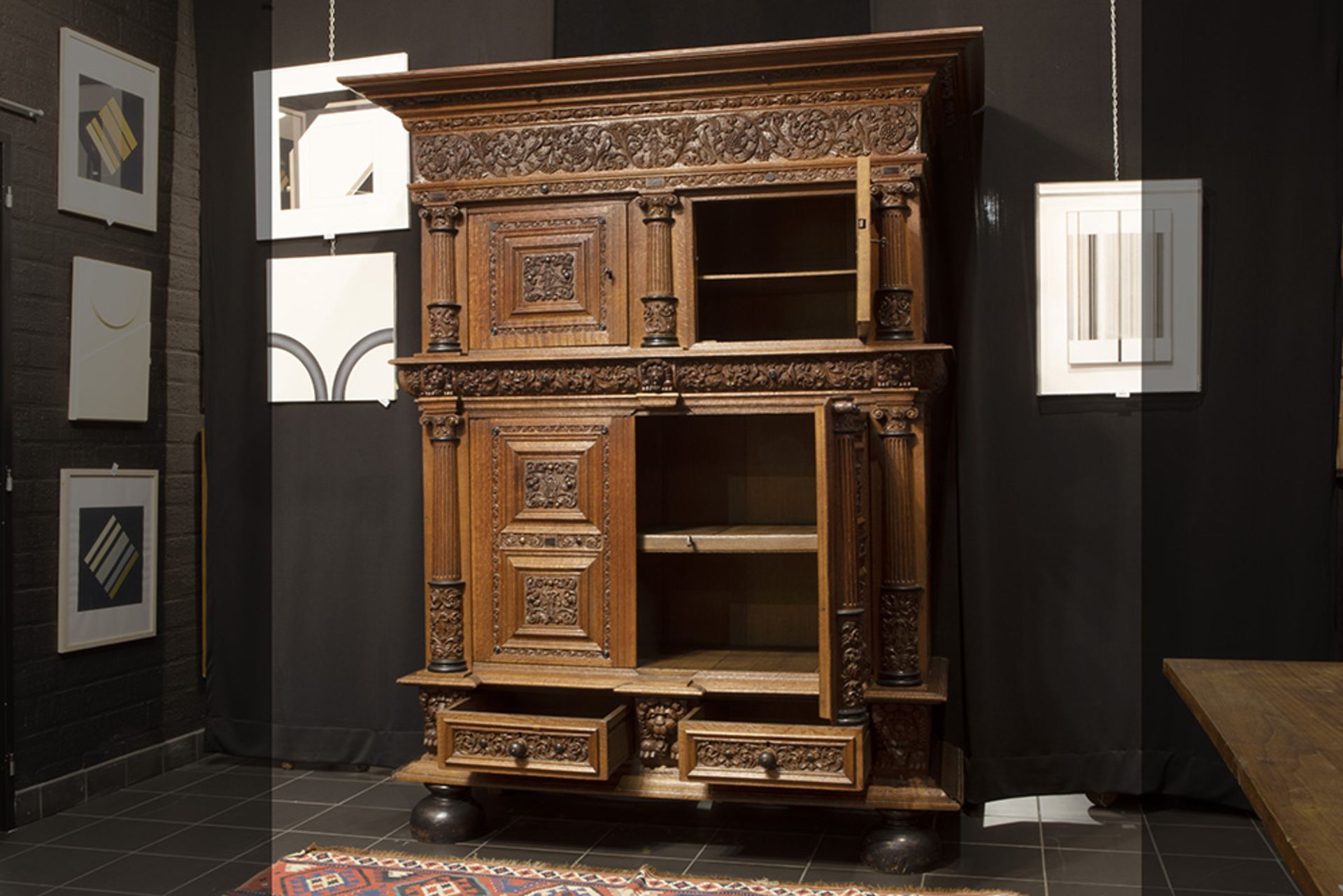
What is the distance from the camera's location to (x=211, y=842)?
12.0 ft

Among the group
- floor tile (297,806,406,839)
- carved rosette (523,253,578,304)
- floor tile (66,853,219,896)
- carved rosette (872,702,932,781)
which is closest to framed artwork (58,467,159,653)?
floor tile (66,853,219,896)

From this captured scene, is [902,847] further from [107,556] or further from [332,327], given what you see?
[107,556]

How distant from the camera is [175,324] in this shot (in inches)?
183

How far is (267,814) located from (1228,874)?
3011 mm

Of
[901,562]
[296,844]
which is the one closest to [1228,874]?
[901,562]

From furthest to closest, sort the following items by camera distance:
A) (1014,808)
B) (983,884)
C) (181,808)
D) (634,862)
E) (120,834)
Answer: (181,808)
(1014,808)
(120,834)
(634,862)
(983,884)

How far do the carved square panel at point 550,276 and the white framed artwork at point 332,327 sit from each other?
2.83ft

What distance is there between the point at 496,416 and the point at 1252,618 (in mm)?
2499

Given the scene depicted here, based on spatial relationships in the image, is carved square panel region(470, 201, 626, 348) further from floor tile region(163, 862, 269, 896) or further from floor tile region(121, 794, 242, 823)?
floor tile region(121, 794, 242, 823)

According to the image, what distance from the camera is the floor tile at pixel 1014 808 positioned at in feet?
12.5

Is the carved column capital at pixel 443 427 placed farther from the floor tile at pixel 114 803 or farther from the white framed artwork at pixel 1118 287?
the white framed artwork at pixel 1118 287

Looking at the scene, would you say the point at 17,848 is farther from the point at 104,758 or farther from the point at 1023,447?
the point at 1023,447

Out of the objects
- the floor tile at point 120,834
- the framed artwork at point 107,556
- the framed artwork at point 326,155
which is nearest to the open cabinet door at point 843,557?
the framed artwork at point 326,155

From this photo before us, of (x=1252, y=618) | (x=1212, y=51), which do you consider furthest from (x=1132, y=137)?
(x=1252, y=618)
